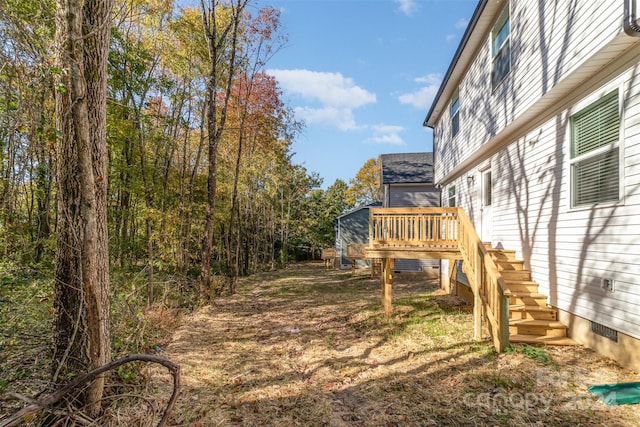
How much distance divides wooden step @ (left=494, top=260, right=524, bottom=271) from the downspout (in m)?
3.87

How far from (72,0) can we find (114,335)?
3.45 m

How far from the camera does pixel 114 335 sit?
3.64 m

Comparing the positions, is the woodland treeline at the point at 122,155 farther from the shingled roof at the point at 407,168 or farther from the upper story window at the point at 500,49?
the upper story window at the point at 500,49

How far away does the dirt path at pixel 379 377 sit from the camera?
3.13 meters

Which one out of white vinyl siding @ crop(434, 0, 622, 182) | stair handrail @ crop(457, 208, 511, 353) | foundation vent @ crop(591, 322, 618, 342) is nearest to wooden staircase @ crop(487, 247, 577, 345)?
stair handrail @ crop(457, 208, 511, 353)

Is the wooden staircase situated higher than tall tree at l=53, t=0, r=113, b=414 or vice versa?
tall tree at l=53, t=0, r=113, b=414

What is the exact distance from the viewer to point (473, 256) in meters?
5.66

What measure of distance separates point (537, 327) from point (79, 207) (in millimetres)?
6124

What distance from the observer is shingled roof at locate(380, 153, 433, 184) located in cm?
1529

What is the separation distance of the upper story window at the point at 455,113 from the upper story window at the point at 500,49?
102 inches

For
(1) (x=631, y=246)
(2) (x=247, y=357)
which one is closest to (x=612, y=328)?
Result: (1) (x=631, y=246)

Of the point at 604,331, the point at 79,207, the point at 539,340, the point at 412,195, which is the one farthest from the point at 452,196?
the point at 79,207

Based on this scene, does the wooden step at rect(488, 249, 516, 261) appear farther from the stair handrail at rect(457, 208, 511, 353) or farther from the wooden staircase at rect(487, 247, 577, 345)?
the stair handrail at rect(457, 208, 511, 353)

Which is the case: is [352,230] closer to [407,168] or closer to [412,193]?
[407,168]
